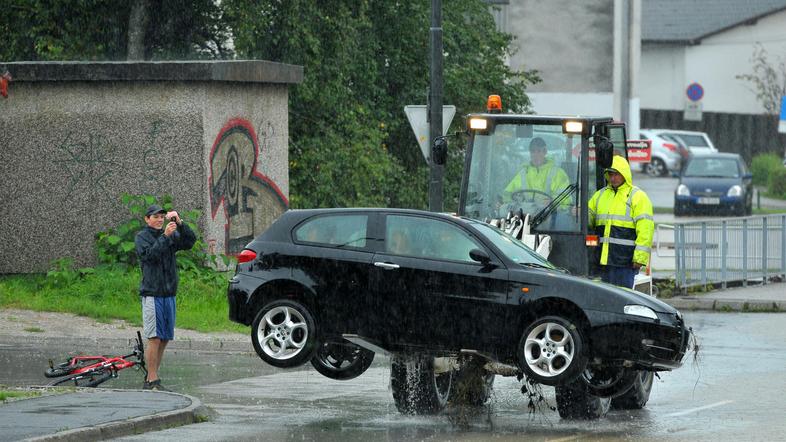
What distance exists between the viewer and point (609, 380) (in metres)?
12.0

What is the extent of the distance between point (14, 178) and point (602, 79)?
32.6 meters

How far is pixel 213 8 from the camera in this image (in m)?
26.1

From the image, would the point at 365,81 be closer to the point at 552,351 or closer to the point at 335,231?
the point at 335,231

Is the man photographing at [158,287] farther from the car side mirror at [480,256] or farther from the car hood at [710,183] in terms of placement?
the car hood at [710,183]

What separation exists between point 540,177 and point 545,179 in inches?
2.2

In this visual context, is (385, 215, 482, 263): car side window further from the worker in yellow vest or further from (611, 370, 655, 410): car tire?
the worker in yellow vest

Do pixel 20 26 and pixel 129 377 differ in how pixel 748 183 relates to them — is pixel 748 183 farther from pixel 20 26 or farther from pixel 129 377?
pixel 129 377

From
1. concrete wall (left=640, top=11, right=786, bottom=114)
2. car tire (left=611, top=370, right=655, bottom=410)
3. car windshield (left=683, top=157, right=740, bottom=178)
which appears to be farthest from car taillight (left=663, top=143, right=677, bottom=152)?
car tire (left=611, top=370, right=655, bottom=410)

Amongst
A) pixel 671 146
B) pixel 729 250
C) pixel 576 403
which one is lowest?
pixel 576 403

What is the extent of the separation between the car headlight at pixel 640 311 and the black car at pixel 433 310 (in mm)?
11

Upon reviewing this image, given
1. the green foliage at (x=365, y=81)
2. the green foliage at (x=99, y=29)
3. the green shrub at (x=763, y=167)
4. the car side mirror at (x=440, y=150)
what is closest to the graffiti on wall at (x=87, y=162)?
the green foliage at (x=365, y=81)

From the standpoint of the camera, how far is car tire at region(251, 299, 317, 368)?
1198 cm

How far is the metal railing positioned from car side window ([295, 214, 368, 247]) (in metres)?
12.2

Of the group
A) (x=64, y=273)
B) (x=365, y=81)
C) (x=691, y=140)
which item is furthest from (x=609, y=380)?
(x=691, y=140)
